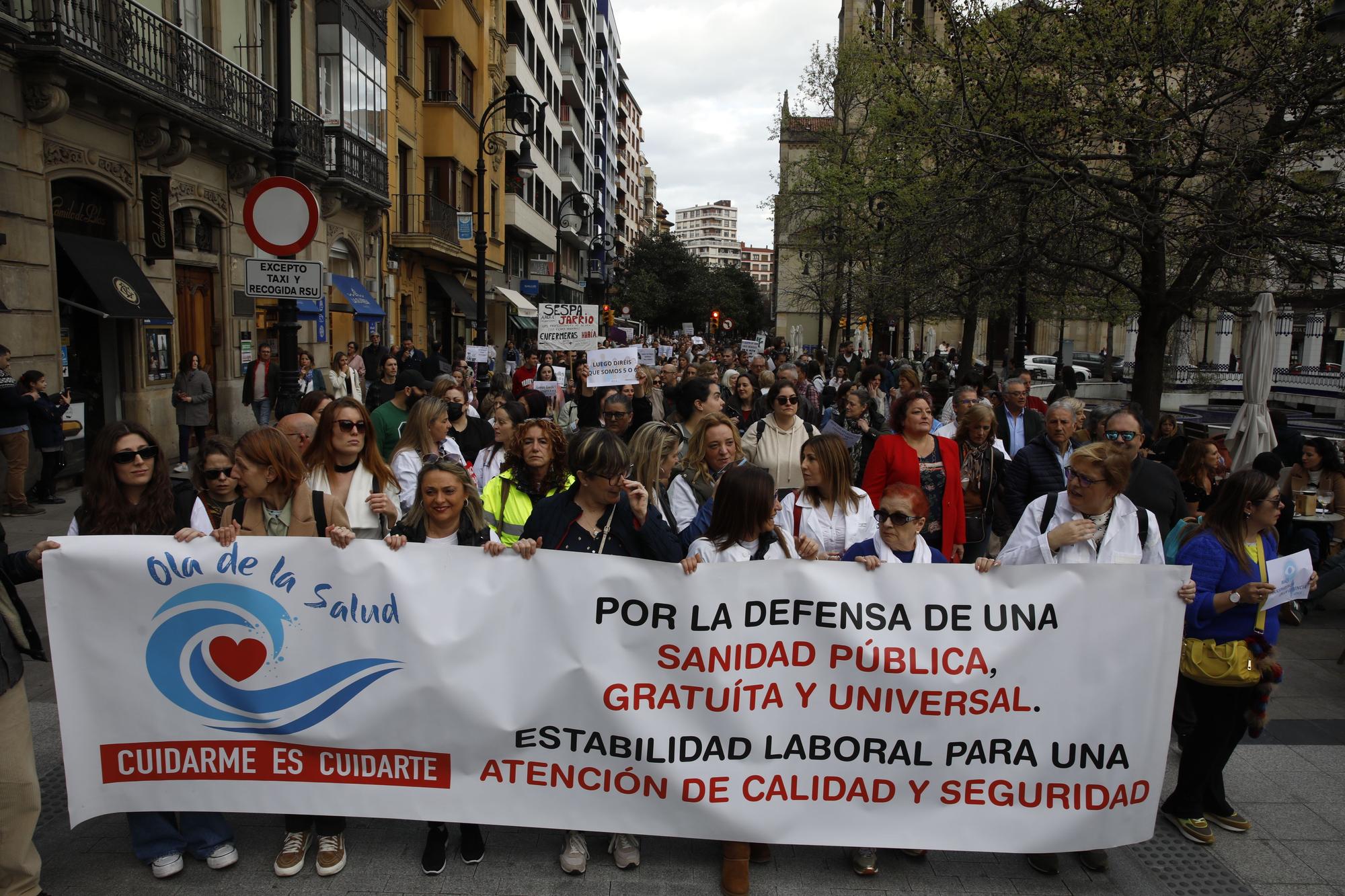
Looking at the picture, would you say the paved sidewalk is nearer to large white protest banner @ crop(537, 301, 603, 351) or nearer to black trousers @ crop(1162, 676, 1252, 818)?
black trousers @ crop(1162, 676, 1252, 818)

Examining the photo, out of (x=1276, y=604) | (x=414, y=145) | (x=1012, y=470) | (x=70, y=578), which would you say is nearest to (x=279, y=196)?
(x=70, y=578)

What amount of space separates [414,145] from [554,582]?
26.4 m

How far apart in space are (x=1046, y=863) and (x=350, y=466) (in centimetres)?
366

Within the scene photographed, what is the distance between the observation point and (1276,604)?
13.1 ft

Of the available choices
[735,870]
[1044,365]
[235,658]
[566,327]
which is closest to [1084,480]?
[735,870]

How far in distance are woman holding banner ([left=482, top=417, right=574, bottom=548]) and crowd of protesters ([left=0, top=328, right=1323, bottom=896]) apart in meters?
0.01

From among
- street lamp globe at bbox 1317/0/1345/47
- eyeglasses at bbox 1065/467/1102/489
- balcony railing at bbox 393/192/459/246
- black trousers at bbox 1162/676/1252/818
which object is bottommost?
black trousers at bbox 1162/676/1252/818

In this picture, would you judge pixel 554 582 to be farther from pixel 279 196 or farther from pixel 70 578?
pixel 279 196

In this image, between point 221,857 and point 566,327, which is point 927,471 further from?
point 566,327

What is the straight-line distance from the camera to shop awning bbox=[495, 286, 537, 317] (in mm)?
38250

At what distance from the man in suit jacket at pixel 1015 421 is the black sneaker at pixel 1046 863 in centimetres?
454

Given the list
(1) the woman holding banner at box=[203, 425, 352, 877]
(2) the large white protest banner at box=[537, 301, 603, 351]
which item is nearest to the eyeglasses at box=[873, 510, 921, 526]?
(1) the woman holding banner at box=[203, 425, 352, 877]

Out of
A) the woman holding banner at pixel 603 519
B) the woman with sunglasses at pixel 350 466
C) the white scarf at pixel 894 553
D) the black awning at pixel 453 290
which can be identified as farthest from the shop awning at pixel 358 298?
the white scarf at pixel 894 553

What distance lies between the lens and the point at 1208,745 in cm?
416
